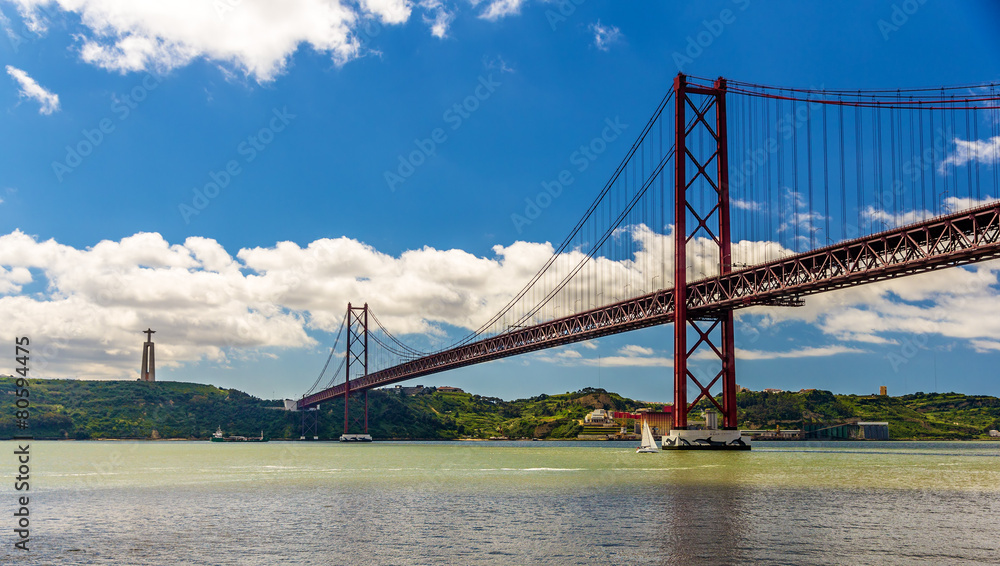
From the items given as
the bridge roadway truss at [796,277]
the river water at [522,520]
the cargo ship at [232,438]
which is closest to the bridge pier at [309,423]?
the cargo ship at [232,438]

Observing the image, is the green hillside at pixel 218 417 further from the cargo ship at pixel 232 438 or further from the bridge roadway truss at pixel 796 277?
the bridge roadway truss at pixel 796 277

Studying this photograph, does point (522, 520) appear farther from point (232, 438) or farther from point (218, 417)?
point (218, 417)

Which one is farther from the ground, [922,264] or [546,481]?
[922,264]

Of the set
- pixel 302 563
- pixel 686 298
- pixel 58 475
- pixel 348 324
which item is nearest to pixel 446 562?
pixel 302 563

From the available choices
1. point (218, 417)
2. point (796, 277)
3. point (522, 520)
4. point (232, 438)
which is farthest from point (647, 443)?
point (218, 417)

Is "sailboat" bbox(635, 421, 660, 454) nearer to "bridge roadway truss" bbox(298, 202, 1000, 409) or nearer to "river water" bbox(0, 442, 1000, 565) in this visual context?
"bridge roadway truss" bbox(298, 202, 1000, 409)

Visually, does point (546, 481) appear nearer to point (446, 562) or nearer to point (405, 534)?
point (405, 534)
